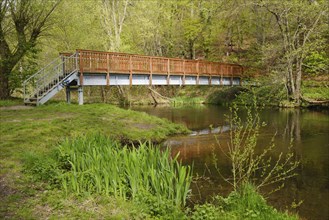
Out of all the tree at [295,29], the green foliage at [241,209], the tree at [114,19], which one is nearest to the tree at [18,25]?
the tree at [114,19]

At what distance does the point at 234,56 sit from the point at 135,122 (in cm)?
2761

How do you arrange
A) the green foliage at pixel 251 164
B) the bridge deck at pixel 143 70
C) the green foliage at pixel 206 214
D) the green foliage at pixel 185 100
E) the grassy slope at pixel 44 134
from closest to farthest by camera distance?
the green foliage at pixel 206 214 < the grassy slope at pixel 44 134 < the green foliage at pixel 251 164 < the bridge deck at pixel 143 70 < the green foliage at pixel 185 100

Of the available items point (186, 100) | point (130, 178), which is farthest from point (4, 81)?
point (186, 100)

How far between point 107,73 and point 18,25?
583 cm

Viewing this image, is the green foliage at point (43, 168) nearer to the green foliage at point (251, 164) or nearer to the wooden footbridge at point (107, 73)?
the green foliage at point (251, 164)

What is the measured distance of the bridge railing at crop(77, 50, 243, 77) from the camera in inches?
679

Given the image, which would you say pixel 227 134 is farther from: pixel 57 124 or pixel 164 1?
pixel 164 1

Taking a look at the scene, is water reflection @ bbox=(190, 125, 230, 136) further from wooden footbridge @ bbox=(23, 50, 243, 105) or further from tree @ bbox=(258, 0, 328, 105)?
tree @ bbox=(258, 0, 328, 105)

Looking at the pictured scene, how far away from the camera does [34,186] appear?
5.50 metres

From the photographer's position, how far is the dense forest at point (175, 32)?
61.2ft

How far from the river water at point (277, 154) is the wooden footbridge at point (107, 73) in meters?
4.72

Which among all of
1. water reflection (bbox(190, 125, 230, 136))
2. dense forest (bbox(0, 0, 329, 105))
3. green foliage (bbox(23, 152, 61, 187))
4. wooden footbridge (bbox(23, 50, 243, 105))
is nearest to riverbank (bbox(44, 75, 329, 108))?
dense forest (bbox(0, 0, 329, 105))

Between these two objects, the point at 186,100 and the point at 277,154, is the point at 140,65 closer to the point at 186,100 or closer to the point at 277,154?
the point at 277,154

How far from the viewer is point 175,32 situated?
118 ft
